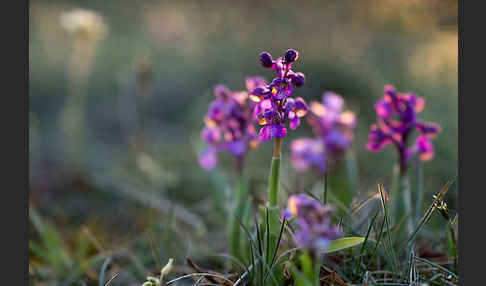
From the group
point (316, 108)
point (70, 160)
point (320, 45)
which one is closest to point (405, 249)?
point (316, 108)

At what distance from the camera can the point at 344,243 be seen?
1408mm

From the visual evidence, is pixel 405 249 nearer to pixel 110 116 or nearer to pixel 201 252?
pixel 201 252

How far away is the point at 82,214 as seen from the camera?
10.5 feet

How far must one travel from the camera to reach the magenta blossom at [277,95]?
150 centimetres

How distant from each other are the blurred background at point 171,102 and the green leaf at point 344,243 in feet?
1.89

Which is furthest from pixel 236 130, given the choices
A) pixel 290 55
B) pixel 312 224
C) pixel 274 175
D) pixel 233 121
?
pixel 312 224

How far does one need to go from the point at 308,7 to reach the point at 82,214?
3880 mm

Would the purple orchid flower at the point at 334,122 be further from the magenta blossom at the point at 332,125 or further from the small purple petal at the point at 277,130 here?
the small purple petal at the point at 277,130

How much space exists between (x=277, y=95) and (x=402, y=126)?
0.82m

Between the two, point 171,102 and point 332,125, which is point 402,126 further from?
point 171,102

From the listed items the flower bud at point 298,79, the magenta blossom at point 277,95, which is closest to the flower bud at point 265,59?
the magenta blossom at point 277,95

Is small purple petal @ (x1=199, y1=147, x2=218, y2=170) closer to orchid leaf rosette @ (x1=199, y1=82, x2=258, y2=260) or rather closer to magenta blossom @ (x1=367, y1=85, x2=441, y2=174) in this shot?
orchid leaf rosette @ (x1=199, y1=82, x2=258, y2=260)

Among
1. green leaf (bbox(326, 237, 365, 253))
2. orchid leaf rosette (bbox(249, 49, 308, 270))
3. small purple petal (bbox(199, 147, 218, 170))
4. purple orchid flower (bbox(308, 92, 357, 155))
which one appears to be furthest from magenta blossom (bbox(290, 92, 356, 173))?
green leaf (bbox(326, 237, 365, 253))

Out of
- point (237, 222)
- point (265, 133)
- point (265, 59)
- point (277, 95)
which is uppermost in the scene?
point (265, 59)
